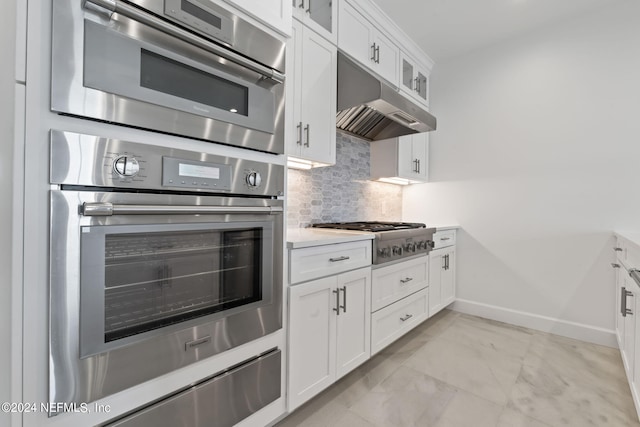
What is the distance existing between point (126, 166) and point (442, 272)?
2842mm

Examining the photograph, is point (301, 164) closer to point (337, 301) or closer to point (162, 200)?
point (337, 301)

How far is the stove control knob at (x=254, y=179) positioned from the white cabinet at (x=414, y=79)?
87.5 inches

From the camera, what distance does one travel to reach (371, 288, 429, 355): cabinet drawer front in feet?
6.51

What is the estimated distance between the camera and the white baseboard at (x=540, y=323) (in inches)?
97.0

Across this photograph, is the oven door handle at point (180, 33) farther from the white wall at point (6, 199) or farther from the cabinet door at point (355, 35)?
the cabinet door at point (355, 35)

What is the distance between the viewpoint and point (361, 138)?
2.89m

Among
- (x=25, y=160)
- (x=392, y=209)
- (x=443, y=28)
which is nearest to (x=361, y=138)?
(x=392, y=209)

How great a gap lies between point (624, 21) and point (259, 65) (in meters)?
3.19

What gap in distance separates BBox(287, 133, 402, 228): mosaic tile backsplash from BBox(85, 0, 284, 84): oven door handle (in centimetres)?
106

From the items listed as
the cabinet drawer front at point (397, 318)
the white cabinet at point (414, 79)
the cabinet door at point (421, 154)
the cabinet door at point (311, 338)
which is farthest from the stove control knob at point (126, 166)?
the cabinet door at point (421, 154)

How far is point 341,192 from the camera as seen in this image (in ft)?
8.86

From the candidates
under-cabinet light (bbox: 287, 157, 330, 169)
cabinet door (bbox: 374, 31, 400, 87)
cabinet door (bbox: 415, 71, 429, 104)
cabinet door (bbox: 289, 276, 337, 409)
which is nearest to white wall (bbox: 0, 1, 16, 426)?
cabinet door (bbox: 289, 276, 337, 409)

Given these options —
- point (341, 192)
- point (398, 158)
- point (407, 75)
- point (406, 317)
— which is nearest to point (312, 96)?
point (341, 192)

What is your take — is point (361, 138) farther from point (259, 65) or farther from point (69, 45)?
point (69, 45)
